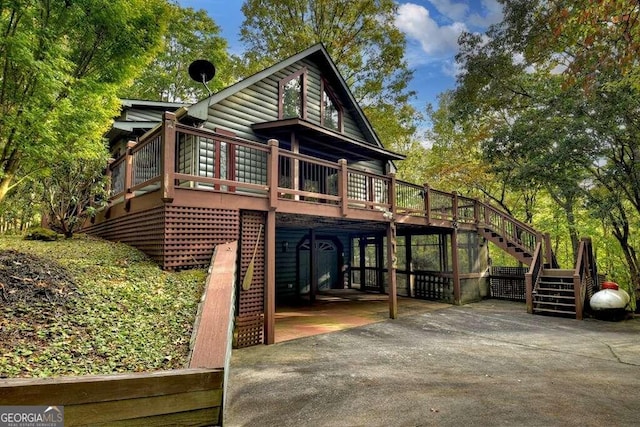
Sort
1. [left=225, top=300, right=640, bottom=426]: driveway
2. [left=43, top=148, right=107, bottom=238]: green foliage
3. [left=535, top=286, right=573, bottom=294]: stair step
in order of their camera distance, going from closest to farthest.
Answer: [left=225, top=300, right=640, bottom=426]: driveway, [left=43, top=148, right=107, bottom=238]: green foliage, [left=535, top=286, right=573, bottom=294]: stair step

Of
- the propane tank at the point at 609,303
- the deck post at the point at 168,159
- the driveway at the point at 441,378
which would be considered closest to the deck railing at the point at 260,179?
the deck post at the point at 168,159

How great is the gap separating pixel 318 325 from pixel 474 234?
822 centimetres

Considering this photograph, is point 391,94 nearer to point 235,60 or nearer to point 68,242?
point 235,60

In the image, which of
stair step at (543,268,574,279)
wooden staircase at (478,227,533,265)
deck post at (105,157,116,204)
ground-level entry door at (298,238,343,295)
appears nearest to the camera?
deck post at (105,157,116,204)

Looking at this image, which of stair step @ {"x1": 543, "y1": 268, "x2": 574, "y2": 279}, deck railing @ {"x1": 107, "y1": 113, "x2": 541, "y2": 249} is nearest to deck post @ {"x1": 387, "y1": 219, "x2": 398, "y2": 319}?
deck railing @ {"x1": 107, "y1": 113, "x2": 541, "y2": 249}

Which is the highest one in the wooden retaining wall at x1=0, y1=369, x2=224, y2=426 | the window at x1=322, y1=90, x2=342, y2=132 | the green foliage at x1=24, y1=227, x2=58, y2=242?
the window at x1=322, y1=90, x2=342, y2=132

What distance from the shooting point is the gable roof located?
29.0 feet

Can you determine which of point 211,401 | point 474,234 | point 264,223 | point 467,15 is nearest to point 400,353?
point 264,223

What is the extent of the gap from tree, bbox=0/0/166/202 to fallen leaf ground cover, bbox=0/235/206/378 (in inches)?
99.0

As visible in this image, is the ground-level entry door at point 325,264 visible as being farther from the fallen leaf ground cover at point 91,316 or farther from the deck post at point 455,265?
the fallen leaf ground cover at point 91,316

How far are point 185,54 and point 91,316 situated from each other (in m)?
21.8

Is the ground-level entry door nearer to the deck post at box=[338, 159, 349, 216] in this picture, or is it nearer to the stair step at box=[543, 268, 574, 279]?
the deck post at box=[338, 159, 349, 216]

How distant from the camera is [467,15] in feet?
49.4

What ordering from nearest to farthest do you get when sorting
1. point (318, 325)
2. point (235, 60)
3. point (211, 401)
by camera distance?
point (211, 401) < point (318, 325) < point (235, 60)
